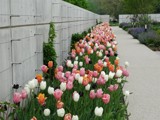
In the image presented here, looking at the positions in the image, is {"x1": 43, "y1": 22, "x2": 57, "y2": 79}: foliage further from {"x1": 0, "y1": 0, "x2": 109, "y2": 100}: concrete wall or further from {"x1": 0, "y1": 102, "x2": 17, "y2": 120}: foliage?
{"x1": 0, "y1": 102, "x2": 17, "y2": 120}: foliage

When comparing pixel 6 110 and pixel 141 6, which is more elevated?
pixel 141 6

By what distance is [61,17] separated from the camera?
10.5 metres

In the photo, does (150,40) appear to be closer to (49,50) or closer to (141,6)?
(49,50)

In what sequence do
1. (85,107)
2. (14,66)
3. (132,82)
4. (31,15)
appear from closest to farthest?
1. (85,107)
2. (14,66)
3. (31,15)
4. (132,82)

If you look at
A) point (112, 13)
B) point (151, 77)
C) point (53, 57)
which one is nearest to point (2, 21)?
point (53, 57)

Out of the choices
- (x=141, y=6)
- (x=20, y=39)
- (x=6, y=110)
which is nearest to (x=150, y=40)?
(x=20, y=39)

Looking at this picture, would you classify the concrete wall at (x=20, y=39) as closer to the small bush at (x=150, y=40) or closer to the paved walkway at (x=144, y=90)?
the paved walkway at (x=144, y=90)

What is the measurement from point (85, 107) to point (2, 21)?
1.34 metres

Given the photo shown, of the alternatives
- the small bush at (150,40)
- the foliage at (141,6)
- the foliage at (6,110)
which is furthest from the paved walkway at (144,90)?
the foliage at (141,6)

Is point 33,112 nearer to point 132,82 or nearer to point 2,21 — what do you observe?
point 2,21

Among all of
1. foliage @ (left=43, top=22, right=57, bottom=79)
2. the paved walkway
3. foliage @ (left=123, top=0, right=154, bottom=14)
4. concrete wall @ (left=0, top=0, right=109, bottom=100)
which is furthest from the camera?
foliage @ (left=123, top=0, right=154, bottom=14)

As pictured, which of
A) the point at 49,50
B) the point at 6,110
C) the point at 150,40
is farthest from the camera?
the point at 150,40

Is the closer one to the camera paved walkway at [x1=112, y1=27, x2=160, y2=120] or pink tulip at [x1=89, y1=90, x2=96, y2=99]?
pink tulip at [x1=89, y1=90, x2=96, y2=99]

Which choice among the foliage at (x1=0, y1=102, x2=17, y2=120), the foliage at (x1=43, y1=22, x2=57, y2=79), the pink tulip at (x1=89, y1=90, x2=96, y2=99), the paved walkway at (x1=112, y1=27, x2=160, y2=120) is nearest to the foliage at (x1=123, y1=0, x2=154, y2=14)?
the paved walkway at (x1=112, y1=27, x2=160, y2=120)
